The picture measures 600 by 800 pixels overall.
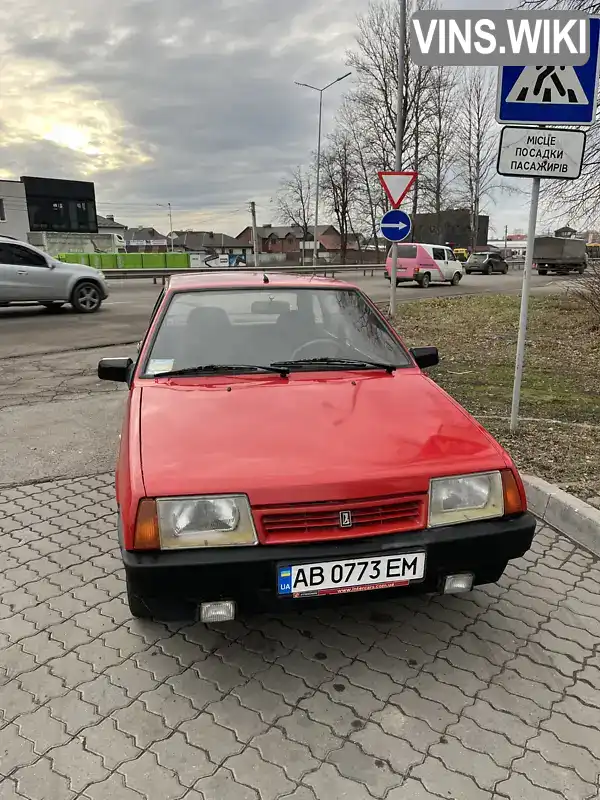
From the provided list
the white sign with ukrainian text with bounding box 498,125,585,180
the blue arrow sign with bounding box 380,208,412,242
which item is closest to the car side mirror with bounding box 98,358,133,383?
the white sign with ukrainian text with bounding box 498,125,585,180

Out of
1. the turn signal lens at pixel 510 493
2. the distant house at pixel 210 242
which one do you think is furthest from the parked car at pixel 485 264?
the distant house at pixel 210 242

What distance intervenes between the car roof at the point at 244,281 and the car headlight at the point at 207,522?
6.34 ft

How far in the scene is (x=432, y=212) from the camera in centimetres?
4725

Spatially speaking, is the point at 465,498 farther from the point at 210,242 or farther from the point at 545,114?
the point at 210,242

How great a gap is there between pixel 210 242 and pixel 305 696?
4481 inches

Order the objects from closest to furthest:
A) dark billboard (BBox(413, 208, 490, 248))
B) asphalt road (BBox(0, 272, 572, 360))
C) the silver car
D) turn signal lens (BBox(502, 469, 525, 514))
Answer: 1. turn signal lens (BBox(502, 469, 525, 514))
2. asphalt road (BBox(0, 272, 572, 360))
3. the silver car
4. dark billboard (BBox(413, 208, 490, 248))

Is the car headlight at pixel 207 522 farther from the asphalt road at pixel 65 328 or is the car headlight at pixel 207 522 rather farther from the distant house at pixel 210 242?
the distant house at pixel 210 242

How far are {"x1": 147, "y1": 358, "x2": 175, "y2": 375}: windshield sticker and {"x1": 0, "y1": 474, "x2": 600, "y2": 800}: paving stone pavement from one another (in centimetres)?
113

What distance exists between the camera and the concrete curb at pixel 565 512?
135 inches

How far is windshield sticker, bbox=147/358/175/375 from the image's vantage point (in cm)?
314

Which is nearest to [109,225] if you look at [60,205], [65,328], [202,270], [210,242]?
[210,242]

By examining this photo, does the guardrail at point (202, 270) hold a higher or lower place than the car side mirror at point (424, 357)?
lower

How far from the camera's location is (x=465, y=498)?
7.70 feet

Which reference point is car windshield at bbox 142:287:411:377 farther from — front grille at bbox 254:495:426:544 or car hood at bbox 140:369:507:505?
front grille at bbox 254:495:426:544
